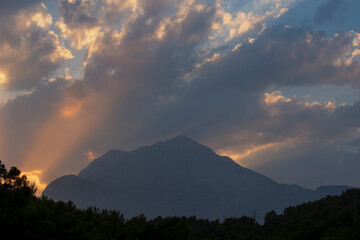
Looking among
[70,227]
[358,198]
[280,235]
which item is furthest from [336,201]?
[70,227]

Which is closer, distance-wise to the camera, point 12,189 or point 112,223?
point 12,189

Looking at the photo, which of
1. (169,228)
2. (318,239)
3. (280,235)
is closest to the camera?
(169,228)

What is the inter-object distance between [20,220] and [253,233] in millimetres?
92487

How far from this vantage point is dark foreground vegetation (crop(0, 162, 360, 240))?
162 ft

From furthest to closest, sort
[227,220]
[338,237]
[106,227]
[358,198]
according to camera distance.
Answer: [227,220]
[358,198]
[338,237]
[106,227]

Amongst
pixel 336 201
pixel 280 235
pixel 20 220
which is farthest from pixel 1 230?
pixel 336 201

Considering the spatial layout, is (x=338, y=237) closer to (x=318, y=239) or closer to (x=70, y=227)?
(x=318, y=239)

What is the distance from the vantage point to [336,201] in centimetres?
12562

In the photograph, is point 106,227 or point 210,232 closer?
point 106,227

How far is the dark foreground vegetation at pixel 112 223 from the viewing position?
4941 cm

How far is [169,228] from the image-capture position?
6341 centimetres

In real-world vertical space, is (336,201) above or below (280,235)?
above

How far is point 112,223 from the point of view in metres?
74.6

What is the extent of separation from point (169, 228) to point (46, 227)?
2027 cm
